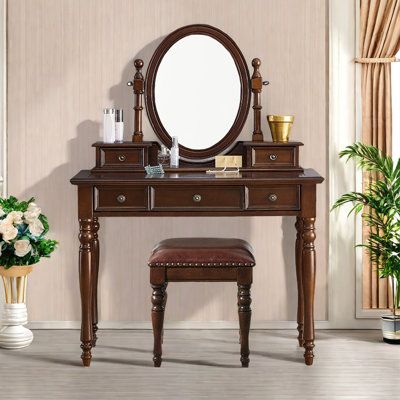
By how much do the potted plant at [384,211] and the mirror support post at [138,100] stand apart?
1.04m

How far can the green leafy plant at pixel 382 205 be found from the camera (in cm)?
435

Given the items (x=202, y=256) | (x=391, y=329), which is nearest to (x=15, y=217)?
(x=202, y=256)

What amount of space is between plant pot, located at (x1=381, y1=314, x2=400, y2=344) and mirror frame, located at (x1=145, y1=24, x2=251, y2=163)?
3.90 ft

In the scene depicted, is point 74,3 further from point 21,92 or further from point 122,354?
point 122,354

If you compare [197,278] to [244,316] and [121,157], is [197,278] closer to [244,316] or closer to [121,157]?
[244,316]

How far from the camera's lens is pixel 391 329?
14.3ft

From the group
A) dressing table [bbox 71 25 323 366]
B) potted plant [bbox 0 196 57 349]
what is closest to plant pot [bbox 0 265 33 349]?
potted plant [bbox 0 196 57 349]

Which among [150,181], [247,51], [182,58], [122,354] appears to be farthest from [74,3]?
[122,354]

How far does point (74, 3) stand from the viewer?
4609 mm

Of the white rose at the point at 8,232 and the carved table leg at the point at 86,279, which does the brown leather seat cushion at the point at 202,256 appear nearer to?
the carved table leg at the point at 86,279

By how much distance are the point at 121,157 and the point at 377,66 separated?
1404mm

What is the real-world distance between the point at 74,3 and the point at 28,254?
52.7 inches

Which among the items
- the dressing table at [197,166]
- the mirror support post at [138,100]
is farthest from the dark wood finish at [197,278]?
the mirror support post at [138,100]

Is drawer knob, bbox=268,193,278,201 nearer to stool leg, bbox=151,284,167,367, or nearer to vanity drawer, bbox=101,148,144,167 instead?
stool leg, bbox=151,284,167,367
